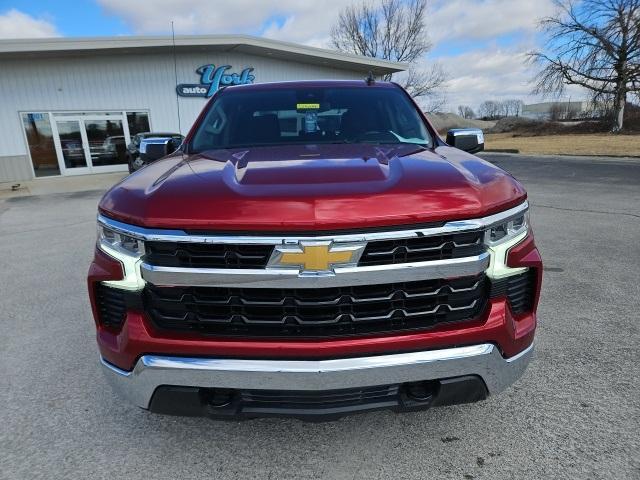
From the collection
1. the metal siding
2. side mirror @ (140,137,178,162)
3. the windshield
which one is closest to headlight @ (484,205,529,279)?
the windshield

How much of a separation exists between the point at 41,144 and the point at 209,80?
7.33 metres

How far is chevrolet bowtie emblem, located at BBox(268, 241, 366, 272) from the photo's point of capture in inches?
64.3

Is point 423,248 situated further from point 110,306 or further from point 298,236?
point 110,306

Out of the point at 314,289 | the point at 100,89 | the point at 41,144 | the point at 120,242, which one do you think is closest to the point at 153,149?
the point at 120,242

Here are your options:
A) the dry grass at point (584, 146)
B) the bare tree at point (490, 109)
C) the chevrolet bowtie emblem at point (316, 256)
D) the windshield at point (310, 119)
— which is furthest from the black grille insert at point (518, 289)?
the bare tree at point (490, 109)

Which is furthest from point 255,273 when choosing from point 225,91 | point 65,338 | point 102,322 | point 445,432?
point 65,338

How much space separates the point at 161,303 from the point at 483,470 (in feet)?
5.25

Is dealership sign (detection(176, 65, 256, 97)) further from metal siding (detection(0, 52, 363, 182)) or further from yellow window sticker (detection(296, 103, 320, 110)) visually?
yellow window sticker (detection(296, 103, 320, 110))

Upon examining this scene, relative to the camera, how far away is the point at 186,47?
739 inches

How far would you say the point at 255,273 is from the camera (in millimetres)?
1663

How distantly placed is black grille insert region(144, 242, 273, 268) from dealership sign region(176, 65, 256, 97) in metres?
19.4

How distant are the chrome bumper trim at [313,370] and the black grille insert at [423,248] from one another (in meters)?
0.37

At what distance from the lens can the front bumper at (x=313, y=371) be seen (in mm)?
1693

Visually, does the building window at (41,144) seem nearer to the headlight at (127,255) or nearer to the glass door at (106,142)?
the glass door at (106,142)
